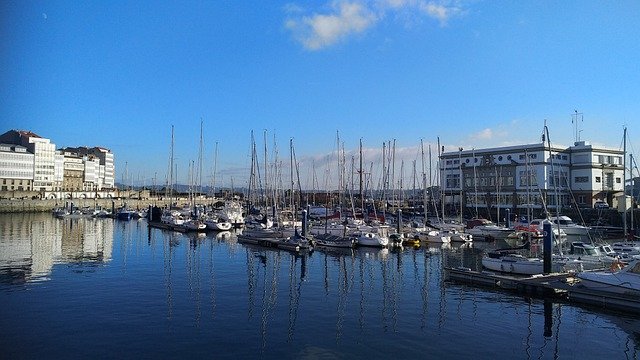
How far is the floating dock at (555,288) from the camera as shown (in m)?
23.7

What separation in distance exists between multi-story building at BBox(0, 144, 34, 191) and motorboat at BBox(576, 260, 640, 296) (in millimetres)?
147511

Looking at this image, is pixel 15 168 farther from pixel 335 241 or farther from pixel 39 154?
pixel 335 241

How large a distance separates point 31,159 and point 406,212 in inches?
4545

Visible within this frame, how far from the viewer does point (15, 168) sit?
139 meters

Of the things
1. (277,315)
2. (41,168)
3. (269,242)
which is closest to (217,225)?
(269,242)

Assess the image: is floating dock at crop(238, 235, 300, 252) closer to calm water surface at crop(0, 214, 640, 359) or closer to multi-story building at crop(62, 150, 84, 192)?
calm water surface at crop(0, 214, 640, 359)

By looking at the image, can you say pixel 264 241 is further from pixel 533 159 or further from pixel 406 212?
pixel 533 159

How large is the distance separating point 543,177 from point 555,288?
2780 inches

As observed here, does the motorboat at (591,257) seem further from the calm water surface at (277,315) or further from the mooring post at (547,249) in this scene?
the calm water surface at (277,315)

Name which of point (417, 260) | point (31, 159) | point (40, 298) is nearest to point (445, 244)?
point (417, 260)

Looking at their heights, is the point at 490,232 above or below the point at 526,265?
above

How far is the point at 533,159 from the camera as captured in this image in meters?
92.1

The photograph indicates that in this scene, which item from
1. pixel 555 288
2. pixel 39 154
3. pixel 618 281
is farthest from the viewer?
pixel 39 154

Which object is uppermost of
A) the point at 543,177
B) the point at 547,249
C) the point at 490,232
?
the point at 543,177
